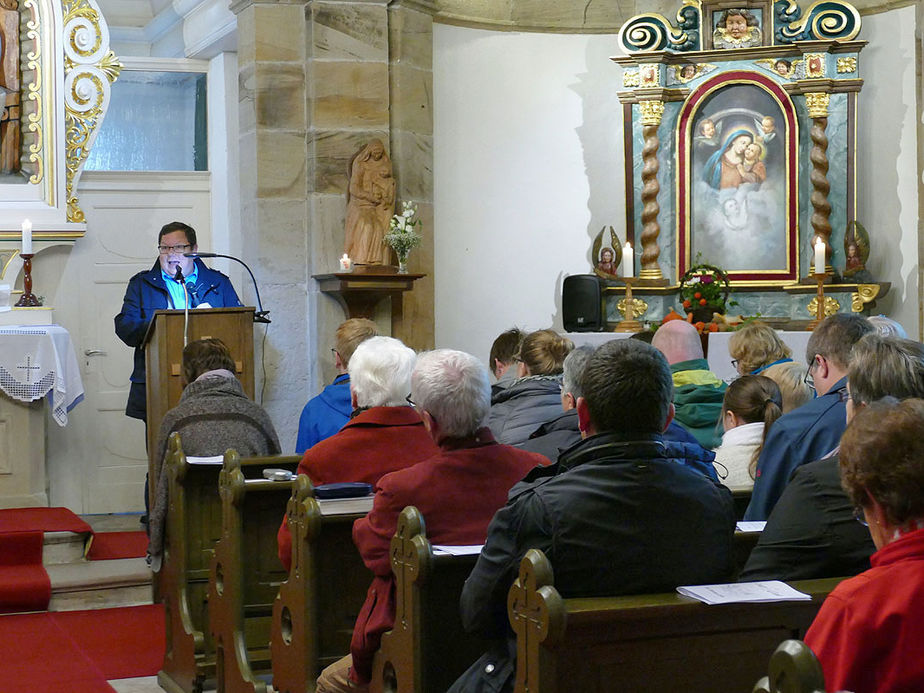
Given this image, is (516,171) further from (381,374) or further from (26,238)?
(381,374)

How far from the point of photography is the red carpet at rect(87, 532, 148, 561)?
22.2ft

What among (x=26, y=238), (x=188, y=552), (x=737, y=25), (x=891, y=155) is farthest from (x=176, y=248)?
(x=891, y=155)

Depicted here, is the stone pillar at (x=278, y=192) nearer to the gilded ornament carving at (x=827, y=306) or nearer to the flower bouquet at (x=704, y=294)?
the flower bouquet at (x=704, y=294)

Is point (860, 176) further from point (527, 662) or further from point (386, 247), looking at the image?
point (527, 662)

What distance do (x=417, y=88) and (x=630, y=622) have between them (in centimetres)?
703

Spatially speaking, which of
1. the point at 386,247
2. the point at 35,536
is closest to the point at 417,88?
the point at 386,247

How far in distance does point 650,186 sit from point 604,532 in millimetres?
A: 7694

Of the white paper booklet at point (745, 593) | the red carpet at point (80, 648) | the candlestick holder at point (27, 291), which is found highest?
the candlestick holder at point (27, 291)

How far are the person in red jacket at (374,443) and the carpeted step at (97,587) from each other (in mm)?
2657

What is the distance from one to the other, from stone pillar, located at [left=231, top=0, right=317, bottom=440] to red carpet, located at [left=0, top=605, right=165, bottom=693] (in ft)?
8.40

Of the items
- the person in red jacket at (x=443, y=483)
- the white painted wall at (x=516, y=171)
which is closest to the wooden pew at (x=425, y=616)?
the person in red jacket at (x=443, y=483)

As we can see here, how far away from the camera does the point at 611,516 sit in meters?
2.48

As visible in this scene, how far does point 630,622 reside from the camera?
2.24 m

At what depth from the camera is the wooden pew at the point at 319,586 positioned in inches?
139
